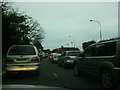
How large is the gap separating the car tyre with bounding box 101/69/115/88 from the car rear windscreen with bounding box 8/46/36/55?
13.7ft

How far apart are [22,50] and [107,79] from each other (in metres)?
4.89

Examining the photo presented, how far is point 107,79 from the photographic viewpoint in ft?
20.6

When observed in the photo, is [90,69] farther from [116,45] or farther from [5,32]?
[5,32]

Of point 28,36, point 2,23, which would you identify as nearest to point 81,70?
point 2,23

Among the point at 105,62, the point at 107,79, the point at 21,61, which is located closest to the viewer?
the point at 107,79

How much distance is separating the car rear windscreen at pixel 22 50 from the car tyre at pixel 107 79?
13.7 feet

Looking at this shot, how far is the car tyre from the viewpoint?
6023mm

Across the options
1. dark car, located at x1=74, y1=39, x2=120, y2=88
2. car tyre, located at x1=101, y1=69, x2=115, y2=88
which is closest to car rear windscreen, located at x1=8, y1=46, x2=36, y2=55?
dark car, located at x1=74, y1=39, x2=120, y2=88

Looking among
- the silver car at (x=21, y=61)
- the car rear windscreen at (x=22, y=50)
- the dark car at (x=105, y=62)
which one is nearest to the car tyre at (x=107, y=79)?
the dark car at (x=105, y=62)

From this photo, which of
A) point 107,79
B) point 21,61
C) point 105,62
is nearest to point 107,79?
point 107,79

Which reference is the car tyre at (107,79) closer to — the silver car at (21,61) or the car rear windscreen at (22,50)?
the silver car at (21,61)

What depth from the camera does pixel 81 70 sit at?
9211 millimetres

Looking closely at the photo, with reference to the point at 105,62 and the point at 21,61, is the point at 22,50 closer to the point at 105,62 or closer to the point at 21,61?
the point at 21,61

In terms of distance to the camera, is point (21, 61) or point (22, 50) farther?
point (22, 50)
